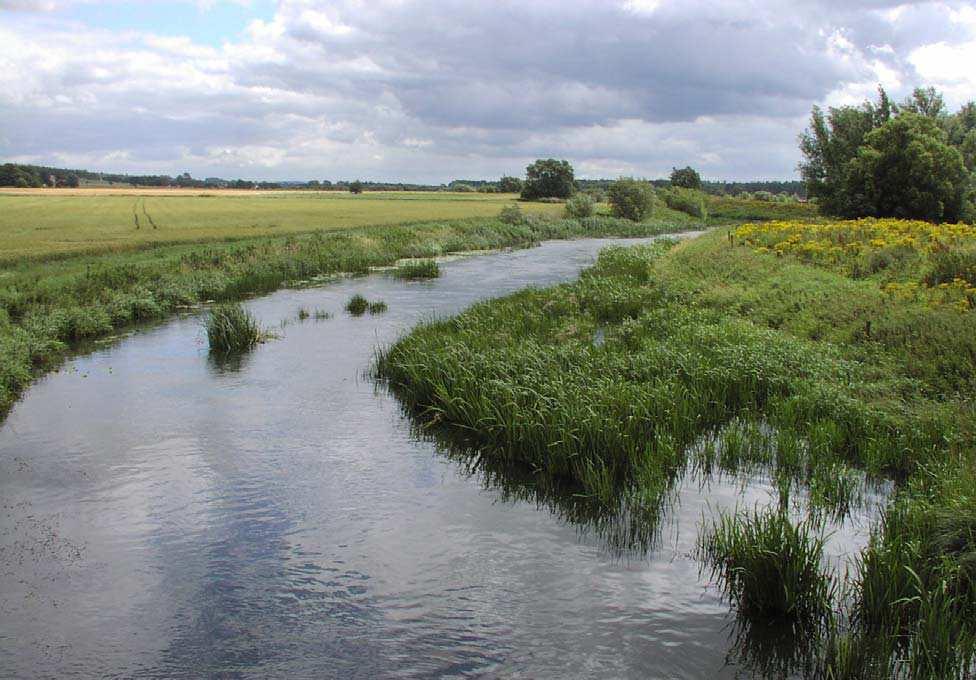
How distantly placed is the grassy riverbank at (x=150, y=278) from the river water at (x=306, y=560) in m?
4.64

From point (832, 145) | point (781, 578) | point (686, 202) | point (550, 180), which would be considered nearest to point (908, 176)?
point (832, 145)

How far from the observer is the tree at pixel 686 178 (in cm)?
11781

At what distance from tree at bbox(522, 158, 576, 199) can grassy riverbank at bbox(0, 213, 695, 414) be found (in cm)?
5480

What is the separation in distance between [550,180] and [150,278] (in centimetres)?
8119

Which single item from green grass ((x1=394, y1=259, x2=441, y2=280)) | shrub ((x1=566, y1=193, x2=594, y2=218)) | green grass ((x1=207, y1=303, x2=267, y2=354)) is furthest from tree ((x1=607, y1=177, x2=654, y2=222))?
green grass ((x1=207, y1=303, x2=267, y2=354))

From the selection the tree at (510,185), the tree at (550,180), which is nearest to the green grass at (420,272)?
the tree at (550,180)

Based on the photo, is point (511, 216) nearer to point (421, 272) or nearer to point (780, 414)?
point (421, 272)

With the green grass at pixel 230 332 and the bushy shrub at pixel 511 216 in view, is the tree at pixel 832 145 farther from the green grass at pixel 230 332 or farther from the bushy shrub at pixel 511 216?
the green grass at pixel 230 332

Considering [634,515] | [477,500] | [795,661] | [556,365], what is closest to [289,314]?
[556,365]

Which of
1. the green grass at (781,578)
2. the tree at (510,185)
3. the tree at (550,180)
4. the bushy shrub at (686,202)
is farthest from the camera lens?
the tree at (510,185)

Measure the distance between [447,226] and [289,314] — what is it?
29012 millimetres

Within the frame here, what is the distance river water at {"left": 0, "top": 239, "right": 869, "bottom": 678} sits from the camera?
652cm

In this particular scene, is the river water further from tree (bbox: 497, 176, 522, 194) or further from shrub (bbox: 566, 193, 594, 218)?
tree (bbox: 497, 176, 522, 194)

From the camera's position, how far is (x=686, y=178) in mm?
117812
